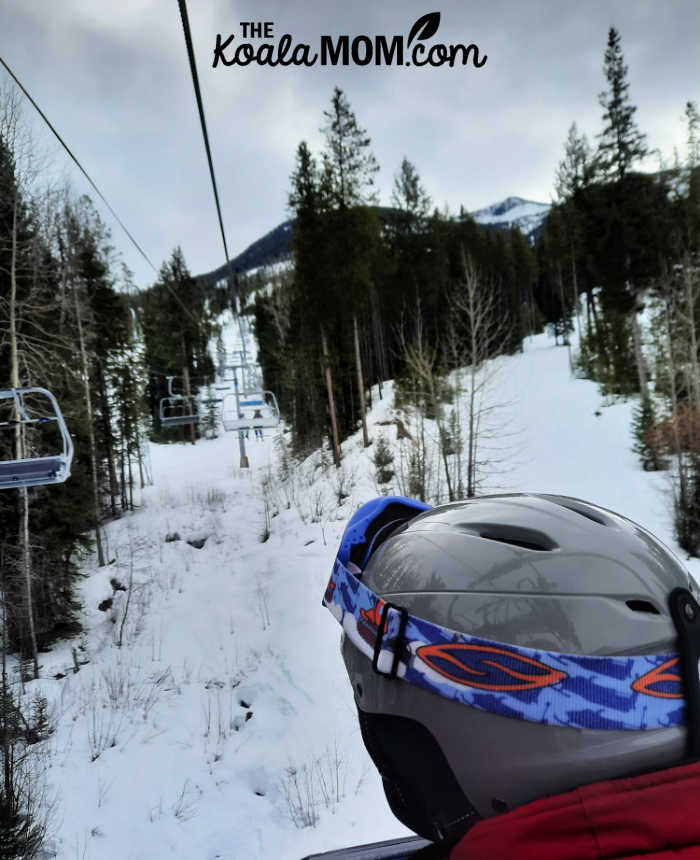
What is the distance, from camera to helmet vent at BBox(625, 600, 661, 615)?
2.65 ft

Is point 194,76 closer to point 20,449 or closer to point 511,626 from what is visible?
point 511,626

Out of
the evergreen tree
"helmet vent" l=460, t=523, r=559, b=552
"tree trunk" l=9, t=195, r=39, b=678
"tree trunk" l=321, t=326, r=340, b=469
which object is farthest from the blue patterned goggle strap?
the evergreen tree

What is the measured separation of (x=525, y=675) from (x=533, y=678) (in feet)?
0.04

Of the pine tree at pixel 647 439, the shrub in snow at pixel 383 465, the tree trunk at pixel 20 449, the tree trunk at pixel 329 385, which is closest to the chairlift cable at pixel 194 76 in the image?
the tree trunk at pixel 20 449

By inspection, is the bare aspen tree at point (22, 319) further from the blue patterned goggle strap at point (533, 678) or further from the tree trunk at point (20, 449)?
the blue patterned goggle strap at point (533, 678)

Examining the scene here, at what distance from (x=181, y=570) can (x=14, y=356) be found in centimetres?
576

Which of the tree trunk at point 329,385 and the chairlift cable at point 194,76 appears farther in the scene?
the tree trunk at point 329,385

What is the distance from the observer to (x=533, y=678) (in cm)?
79

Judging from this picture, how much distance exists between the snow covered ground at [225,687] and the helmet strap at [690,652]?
12.5ft

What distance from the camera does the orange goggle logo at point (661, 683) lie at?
0.74m

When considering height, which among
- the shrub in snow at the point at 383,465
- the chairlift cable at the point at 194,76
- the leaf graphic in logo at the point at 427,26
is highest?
the leaf graphic in logo at the point at 427,26

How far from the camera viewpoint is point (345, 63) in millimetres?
3816

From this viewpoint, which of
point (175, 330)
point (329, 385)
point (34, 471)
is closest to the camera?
point (34, 471)

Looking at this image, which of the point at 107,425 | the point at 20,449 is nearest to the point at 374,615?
the point at 20,449
